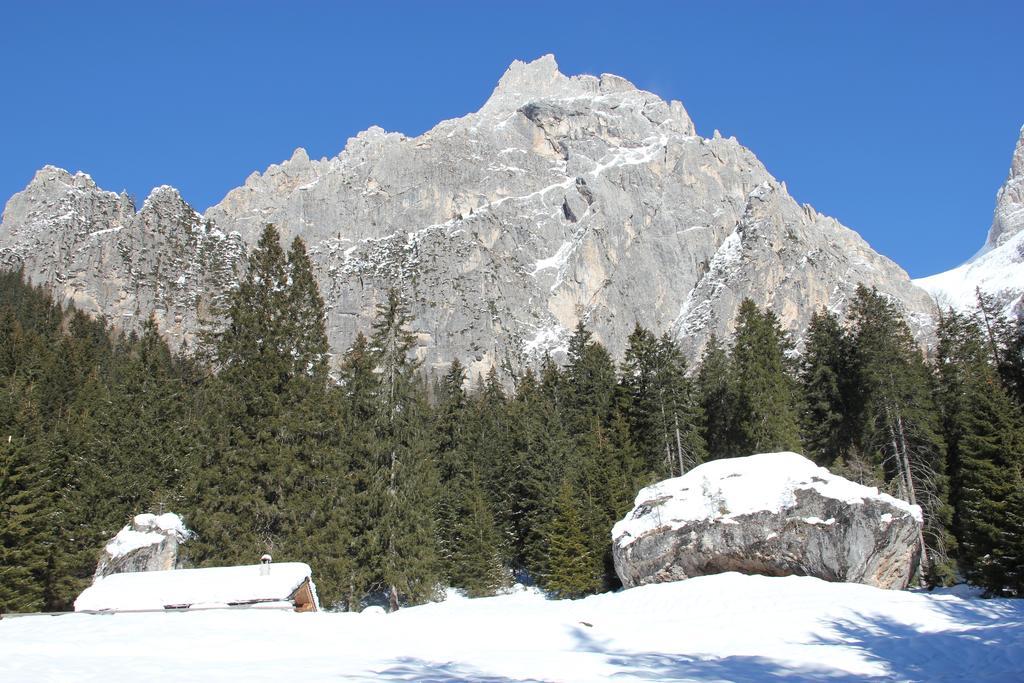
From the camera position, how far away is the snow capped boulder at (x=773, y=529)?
875 inches

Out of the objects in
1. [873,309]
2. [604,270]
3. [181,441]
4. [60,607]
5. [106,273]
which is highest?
[604,270]

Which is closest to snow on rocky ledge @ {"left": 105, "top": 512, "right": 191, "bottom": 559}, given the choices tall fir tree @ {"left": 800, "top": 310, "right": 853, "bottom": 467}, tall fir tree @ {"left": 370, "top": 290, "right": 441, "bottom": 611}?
tall fir tree @ {"left": 370, "top": 290, "right": 441, "bottom": 611}

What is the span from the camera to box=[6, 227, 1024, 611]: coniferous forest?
25.3 metres

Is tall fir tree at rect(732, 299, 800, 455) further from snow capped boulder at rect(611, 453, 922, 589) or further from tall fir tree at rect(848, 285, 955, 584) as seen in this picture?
snow capped boulder at rect(611, 453, 922, 589)

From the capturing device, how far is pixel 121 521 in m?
31.0

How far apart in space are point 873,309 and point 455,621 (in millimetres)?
29799

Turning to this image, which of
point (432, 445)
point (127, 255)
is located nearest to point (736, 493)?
point (432, 445)

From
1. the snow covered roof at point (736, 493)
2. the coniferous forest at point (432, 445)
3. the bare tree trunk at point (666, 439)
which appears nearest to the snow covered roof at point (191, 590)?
the coniferous forest at point (432, 445)

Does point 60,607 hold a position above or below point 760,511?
below

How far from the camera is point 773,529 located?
2283 cm

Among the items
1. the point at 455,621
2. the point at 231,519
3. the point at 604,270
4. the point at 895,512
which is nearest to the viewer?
the point at 455,621

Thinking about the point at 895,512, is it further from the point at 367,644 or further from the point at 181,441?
the point at 181,441

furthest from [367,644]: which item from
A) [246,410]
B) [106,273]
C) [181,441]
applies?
[106,273]

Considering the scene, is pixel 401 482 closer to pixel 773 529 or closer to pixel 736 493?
pixel 736 493
